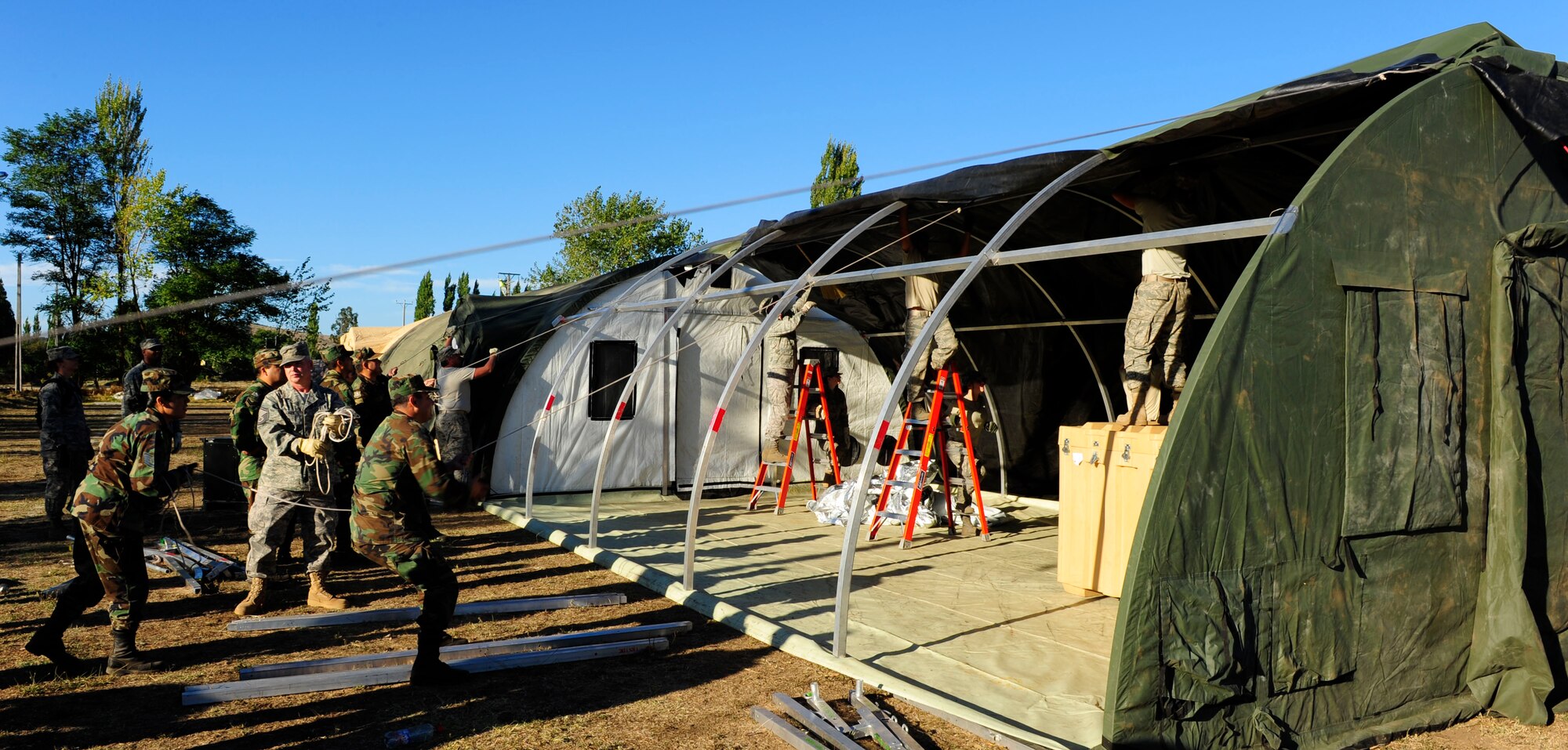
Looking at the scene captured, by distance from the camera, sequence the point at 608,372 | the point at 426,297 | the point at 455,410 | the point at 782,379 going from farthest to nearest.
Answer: the point at 426,297 < the point at 608,372 < the point at 782,379 < the point at 455,410

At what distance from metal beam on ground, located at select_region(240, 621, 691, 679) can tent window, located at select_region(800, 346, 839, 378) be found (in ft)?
23.1

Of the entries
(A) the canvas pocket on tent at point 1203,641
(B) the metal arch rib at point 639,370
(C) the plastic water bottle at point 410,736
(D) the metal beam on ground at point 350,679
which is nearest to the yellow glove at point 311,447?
(D) the metal beam on ground at point 350,679

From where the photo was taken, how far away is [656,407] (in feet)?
39.8

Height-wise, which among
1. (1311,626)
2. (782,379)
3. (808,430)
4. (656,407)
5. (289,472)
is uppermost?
(782,379)

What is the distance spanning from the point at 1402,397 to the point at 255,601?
22.7 feet

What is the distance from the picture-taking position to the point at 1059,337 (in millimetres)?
10594

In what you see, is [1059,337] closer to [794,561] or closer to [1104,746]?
[794,561]

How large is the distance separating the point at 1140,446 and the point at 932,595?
178 cm

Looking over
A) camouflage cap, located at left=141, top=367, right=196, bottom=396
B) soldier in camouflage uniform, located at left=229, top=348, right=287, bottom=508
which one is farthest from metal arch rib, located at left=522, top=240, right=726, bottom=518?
camouflage cap, located at left=141, top=367, right=196, bottom=396

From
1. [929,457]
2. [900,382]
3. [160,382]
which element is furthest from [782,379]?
[160,382]

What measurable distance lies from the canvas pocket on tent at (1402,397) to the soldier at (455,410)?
9201mm

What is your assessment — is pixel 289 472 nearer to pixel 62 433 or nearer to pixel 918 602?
pixel 62 433

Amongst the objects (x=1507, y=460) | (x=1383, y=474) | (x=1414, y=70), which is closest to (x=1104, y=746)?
(x=1383, y=474)

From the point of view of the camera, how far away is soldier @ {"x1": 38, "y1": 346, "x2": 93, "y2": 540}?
8422 millimetres
